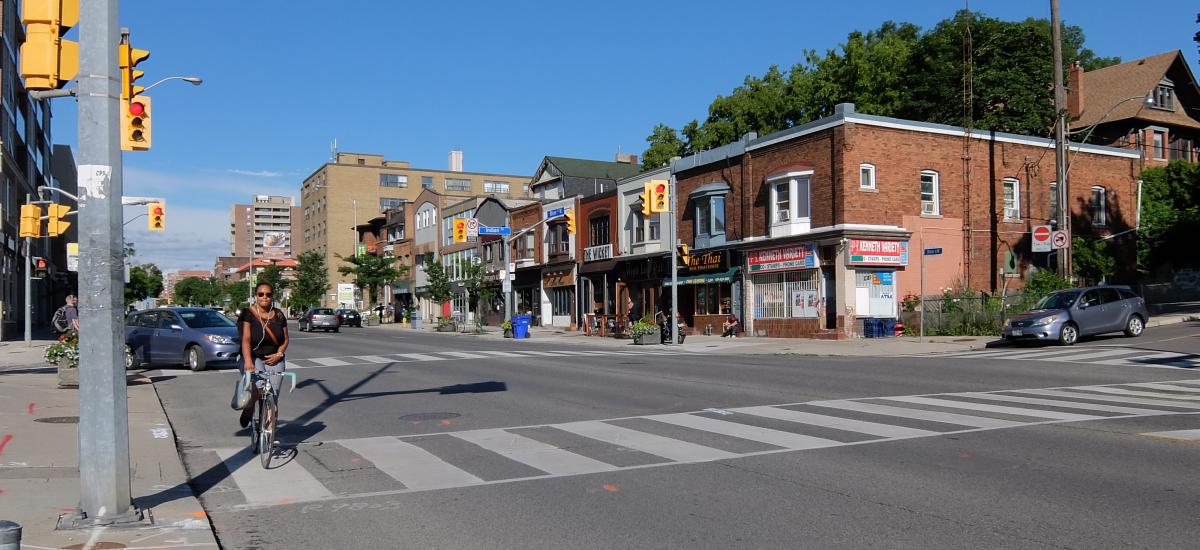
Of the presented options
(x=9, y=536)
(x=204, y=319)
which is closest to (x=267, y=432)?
(x=9, y=536)

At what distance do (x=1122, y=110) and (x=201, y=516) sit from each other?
173ft

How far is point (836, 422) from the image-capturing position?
444 inches

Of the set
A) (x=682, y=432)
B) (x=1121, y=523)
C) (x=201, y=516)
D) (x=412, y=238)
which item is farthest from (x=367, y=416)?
(x=412, y=238)

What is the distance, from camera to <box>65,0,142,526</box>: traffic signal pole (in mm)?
6094

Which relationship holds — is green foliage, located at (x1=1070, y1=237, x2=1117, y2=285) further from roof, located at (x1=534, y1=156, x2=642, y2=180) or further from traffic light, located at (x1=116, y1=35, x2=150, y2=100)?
traffic light, located at (x1=116, y1=35, x2=150, y2=100)

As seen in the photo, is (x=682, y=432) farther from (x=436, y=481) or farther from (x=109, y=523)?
(x=109, y=523)

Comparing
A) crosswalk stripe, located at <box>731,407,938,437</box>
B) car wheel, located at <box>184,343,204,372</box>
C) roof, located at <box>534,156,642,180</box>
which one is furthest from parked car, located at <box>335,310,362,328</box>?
crosswalk stripe, located at <box>731,407,938,437</box>

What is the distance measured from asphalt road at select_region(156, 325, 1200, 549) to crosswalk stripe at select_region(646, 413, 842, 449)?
0.05m

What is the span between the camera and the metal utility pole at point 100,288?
20.0 ft

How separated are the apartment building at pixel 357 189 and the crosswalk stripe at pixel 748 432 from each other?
91.9 metres

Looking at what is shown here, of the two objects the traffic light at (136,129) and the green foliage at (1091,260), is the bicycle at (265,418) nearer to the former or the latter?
the traffic light at (136,129)

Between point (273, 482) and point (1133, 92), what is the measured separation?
53.2 meters

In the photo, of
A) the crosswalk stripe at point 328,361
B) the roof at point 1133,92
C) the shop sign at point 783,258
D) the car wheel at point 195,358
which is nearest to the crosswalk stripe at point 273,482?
the car wheel at point 195,358

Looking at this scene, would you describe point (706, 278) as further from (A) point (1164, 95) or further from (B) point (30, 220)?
(A) point (1164, 95)
